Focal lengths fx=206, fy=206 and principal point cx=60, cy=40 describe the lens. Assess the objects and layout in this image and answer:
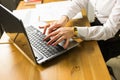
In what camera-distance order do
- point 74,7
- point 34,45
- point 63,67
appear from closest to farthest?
point 63,67, point 34,45, point 74,7

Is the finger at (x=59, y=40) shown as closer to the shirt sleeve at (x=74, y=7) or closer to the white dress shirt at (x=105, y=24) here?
the white dress shirt at (x=105, y=24)

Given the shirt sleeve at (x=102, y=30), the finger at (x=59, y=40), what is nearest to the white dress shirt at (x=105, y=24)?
the shirt sleeve at (x=102, y=30)

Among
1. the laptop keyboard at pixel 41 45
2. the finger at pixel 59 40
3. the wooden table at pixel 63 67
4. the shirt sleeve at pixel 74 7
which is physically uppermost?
the shirt sleeve at pixel 74 7

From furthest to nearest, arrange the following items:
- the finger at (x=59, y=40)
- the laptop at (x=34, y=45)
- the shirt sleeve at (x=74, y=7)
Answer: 1. the shirt sleeve at (x=74, y=7)
2. the finger at (x=59, y=40)
3. the laptop at (x=34, y=45)

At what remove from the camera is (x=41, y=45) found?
104 cm

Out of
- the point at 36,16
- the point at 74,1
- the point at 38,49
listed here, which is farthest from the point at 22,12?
the point at 38,49

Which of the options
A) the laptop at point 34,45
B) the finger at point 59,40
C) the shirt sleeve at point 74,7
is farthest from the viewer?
the shirt sleeve at point 74,7

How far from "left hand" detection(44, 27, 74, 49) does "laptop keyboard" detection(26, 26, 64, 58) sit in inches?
0.9

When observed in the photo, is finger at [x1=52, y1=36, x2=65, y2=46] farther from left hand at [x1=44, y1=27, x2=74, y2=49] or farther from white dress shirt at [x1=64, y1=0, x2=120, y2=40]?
white dress shirt at [x1=64, y1=0, x2=120, y2=40]

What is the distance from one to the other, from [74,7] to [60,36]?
0.38 meters

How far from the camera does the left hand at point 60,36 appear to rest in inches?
39.9

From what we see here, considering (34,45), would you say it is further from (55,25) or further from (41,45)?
(55,25)

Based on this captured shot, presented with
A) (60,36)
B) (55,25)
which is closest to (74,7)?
(55,25)

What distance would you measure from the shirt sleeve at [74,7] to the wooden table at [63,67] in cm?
30
